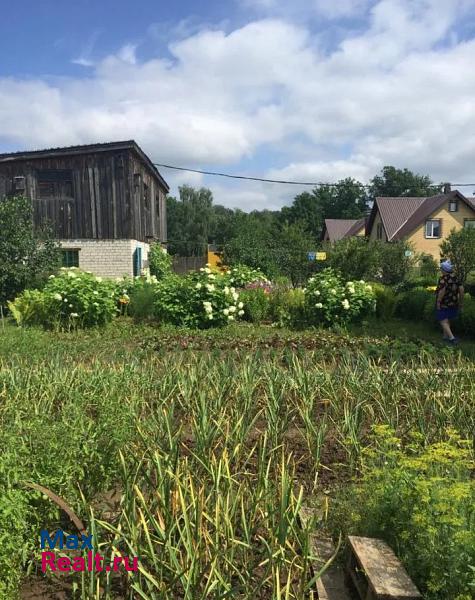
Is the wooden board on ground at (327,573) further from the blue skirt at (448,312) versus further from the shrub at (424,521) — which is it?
the blue skirt at (448,312)

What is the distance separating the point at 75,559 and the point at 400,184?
88989mm

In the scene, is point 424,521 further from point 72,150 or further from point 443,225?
point 443,225

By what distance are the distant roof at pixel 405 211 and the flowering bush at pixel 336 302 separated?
3085 cm

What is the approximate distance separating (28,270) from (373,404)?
36.9 ft

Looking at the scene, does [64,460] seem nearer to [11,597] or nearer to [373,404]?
[11,597]

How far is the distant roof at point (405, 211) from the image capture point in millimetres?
40847

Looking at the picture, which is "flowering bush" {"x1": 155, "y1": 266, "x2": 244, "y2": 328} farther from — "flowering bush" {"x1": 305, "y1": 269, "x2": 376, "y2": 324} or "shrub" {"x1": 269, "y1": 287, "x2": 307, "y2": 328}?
"flowering bush" {"x1": 305, "y1": 269, "x2": 376, "y2": 324}

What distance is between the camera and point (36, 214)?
59.5 feet

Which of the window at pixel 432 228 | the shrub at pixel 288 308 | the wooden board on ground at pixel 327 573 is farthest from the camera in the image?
the window at pixel 432 228

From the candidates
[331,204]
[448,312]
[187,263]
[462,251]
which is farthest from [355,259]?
[331,204]

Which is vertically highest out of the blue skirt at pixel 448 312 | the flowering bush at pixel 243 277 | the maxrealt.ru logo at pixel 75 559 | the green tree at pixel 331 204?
the green tree at pixel 331 204

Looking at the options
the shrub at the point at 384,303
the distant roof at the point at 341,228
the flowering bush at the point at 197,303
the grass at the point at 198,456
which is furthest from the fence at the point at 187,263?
the grass at the point at 198,456

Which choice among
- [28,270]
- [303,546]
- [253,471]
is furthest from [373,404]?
[28,270]

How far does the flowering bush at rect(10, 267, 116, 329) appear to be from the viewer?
10.4 metres
